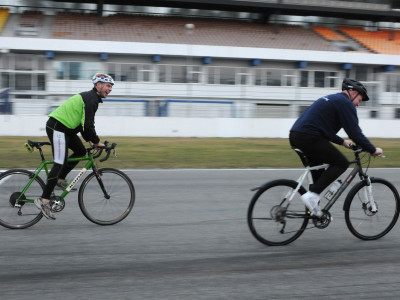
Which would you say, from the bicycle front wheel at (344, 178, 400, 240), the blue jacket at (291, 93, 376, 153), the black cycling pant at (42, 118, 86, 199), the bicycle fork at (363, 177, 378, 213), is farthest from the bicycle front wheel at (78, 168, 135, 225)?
the bicycle fork at (363, 177, 378, 213)

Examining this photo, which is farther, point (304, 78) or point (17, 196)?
point (304, 78)

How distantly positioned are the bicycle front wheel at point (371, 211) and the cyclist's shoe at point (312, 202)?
0.37 meters

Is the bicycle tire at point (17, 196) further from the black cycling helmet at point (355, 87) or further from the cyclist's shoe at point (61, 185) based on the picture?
the black cycling helmet at point (355, 87)

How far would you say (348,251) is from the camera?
5090 millimetres

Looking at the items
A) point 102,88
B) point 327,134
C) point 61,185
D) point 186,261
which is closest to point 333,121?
point 327,134

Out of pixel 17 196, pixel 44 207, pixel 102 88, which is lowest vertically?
pixel 44 207

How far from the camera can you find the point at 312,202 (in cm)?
519

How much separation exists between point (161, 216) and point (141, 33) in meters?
25.5

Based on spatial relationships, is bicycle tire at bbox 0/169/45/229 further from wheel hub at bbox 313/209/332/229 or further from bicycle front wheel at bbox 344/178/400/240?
bicycle front wheel at bbox 344/178/400/240

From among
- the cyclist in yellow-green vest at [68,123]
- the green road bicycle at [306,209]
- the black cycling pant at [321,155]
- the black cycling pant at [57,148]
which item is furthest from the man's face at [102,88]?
the black cycling pant at [321,155]

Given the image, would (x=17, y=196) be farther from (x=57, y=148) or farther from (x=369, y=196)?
(x=369, y=196)

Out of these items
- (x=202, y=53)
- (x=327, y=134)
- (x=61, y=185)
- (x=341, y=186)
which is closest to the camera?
(x=327, y=134)

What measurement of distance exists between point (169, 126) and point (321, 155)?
1577 centimetres

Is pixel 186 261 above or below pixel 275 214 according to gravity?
below
